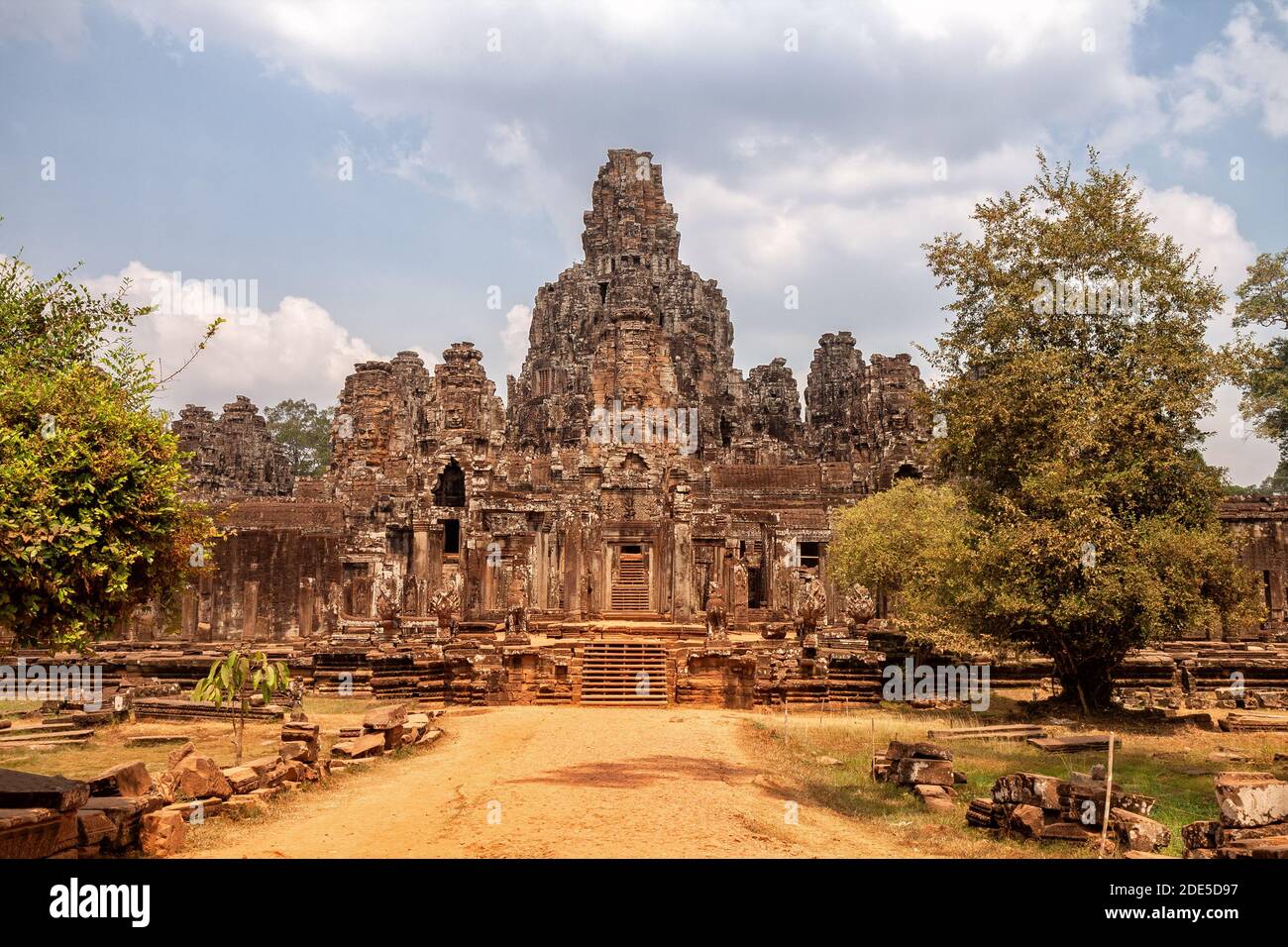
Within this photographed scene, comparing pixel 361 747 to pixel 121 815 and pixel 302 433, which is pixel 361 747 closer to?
pixel 121 815

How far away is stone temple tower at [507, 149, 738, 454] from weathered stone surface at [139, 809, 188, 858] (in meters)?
46.2

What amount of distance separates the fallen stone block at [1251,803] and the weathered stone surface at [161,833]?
32.9 ft

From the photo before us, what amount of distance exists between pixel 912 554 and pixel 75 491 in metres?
21.4

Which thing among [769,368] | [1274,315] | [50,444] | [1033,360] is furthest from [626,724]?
[769,368]

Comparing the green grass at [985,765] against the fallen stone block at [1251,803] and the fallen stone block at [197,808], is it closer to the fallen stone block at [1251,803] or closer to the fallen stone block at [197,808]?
the fallen stone block at [1251,803]

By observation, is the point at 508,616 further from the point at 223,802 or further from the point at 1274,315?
the point at 1274,315

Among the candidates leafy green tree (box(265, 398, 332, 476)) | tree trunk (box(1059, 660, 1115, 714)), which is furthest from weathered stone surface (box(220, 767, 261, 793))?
leafy green tree (box(265, 398, 332, 476))

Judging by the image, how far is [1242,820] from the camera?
826 cm

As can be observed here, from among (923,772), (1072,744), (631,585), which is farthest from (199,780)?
(631,585)

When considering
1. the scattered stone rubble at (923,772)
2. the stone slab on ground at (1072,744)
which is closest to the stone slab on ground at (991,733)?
the stone slab on ground at (1072,744)

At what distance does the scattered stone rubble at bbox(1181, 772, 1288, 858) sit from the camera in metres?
8.20

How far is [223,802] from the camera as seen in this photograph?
10852 mm
